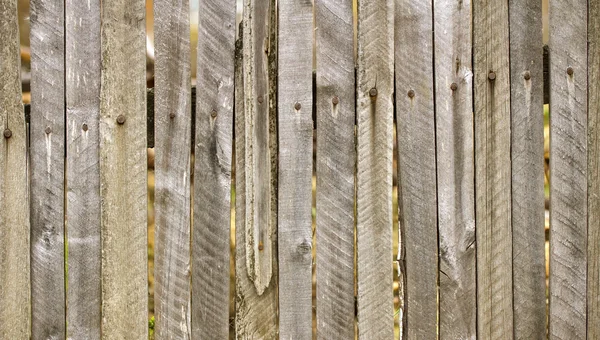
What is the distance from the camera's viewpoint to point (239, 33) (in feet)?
7.37

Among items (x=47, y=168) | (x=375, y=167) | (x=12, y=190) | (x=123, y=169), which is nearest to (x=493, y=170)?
(x=375, y=167)

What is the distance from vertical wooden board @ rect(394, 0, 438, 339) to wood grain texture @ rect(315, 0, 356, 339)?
0.18 meters

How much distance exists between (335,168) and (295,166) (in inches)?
5.6

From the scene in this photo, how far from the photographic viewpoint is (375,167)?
2.29 m

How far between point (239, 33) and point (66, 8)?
598 mm

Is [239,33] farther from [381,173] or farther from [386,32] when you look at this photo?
[381,173]

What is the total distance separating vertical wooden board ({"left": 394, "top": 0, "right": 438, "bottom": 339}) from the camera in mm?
2262

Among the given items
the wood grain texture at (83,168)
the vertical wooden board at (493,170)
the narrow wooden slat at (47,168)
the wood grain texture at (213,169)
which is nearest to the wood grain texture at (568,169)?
the vertical wooden board at (493,170)

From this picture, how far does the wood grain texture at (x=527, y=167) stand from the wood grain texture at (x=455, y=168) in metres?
0.16

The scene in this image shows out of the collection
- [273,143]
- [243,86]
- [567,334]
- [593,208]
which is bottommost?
[567,334]

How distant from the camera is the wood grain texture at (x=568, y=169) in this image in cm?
230

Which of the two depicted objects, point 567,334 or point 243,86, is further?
point 567,334

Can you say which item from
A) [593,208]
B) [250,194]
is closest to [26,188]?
[250,194]

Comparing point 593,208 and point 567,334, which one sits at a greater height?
point 593,208
